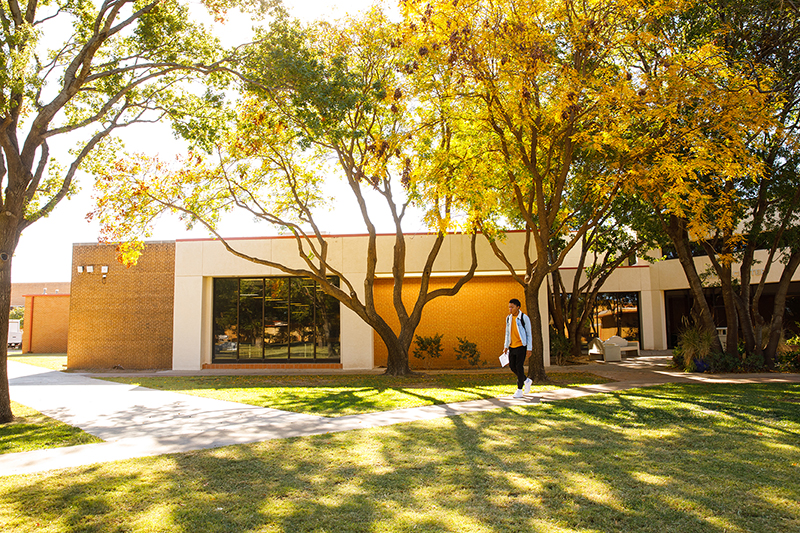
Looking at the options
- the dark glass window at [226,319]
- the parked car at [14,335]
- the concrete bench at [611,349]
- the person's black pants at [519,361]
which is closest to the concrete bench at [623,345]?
the concrete bench at [611,349]

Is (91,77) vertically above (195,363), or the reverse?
(91,77)

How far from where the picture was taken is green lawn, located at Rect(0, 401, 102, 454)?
6.87 m

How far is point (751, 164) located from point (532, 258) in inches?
283

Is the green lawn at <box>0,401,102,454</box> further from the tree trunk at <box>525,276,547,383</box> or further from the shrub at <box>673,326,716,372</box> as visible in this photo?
the shrub at <box>673,326,716,372</box>

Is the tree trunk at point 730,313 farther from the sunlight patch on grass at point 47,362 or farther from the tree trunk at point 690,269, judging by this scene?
the sunlight patch on grass at point 47,362

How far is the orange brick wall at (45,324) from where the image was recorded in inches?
1335

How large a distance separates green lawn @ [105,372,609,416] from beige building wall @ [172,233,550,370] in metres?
2.69

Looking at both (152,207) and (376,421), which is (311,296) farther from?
(376,421)

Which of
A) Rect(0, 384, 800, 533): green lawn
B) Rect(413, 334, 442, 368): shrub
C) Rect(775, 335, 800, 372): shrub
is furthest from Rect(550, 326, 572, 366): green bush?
Rect(0, 384, 800, 533): green lawn

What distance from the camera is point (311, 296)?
786 inches

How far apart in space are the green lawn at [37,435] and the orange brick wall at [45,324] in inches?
1136

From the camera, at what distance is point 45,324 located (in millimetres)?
34312

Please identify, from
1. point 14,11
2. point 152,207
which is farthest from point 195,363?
point 14,11

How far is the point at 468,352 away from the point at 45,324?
28088mm
